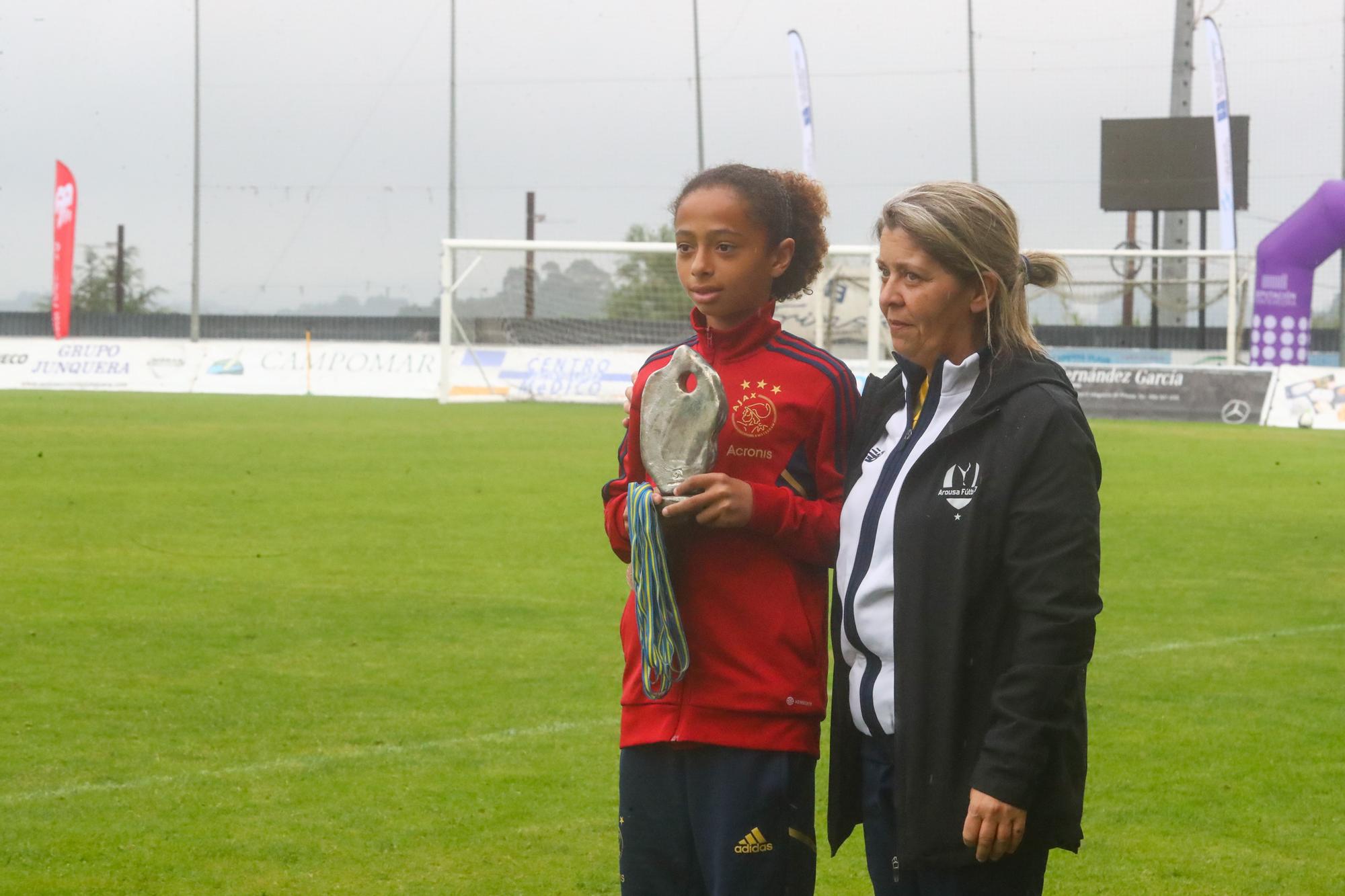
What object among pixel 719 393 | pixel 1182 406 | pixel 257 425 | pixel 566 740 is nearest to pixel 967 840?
pixel 719 393

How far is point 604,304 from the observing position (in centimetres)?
2955

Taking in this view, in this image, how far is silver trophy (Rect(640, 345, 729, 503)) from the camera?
2484 mm

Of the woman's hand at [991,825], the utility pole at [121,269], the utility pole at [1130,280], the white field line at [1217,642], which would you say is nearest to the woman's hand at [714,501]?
the woman's hand at [991,825]

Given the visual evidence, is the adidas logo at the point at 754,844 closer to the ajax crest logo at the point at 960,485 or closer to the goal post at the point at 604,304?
the ajax crest logo at the point at 960,485

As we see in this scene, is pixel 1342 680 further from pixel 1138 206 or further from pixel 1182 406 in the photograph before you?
pixel 1138 206

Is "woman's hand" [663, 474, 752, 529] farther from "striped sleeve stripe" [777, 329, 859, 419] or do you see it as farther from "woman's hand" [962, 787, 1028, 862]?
"woman's hand" [962, 787, 1028, 862]

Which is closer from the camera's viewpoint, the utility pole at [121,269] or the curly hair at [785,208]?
the curly hair at [785,208]

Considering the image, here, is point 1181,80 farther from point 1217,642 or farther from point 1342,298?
point 1217,642

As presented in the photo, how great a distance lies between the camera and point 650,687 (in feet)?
8.54

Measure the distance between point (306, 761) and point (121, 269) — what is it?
54175 mm

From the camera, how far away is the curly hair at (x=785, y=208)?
269 cm

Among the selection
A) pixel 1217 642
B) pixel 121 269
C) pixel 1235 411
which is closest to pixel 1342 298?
pixel 1235 411

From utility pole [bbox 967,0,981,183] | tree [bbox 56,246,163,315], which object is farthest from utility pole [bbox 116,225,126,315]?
utility pole [bbox 967,0,981,183]

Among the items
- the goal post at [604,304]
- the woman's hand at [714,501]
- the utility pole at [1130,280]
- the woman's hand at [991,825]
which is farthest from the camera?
the utility pole at [1130,280]
